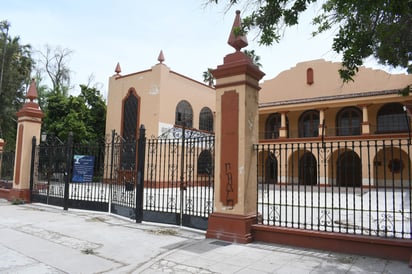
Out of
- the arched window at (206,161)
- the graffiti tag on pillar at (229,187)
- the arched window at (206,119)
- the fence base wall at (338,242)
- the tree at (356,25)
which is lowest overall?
the fence base wall at (338,242)

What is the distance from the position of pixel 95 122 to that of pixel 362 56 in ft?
82.0

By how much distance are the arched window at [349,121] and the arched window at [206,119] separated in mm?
10165

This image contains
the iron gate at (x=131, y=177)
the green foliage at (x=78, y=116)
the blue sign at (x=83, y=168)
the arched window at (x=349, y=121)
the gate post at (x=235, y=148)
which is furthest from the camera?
the arched window at (x=349, y=121)

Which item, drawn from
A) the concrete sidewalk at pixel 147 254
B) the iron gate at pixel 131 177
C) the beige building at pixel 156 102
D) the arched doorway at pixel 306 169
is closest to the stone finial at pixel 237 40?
the iron gate at pixel 131 177

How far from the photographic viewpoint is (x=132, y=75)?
24781 mm

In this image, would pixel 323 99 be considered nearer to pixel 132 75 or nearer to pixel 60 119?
pixel 132 75

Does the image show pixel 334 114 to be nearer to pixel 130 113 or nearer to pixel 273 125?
pixel 273 125

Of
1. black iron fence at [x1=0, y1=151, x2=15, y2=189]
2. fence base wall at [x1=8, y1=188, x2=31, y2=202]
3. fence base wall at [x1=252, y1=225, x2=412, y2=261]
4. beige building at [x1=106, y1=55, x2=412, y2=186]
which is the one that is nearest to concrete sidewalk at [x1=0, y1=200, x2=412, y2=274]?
fence base wall at [x1=252, y1=225, x2=412, y2=261]

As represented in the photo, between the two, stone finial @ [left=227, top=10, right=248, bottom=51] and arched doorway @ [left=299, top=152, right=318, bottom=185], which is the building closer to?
arched doorway @ [left=299, top=152, right=318, bottom=185]

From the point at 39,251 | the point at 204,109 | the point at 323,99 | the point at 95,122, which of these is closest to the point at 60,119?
the point at 95,122

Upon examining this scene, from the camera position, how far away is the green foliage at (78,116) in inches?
957

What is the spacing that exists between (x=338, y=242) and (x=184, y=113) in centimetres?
2010

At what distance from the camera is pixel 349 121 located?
995 inches

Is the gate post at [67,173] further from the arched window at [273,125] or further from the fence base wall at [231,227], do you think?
the arched window at [273,125]
